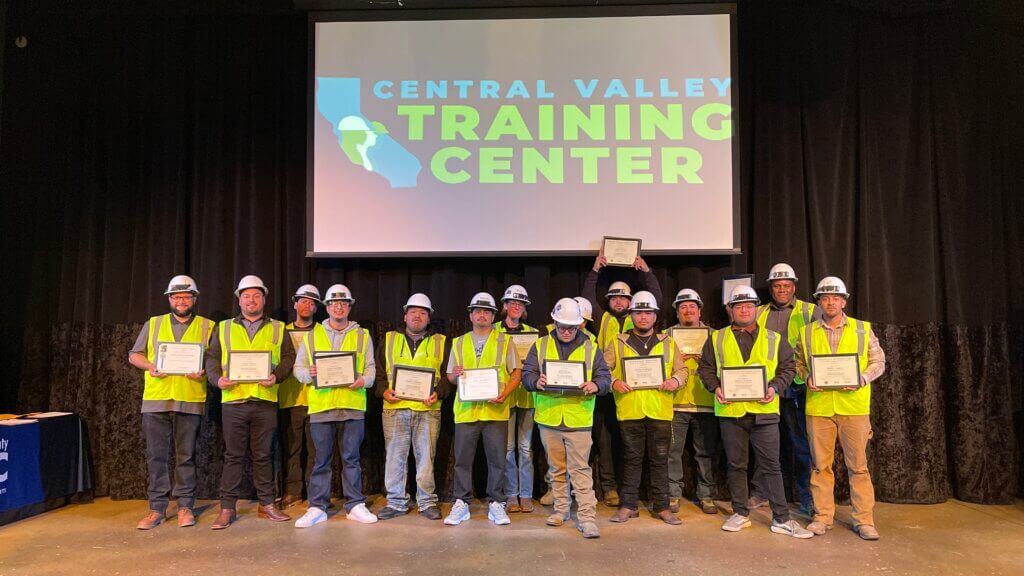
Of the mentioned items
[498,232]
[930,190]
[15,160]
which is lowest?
[498,232]

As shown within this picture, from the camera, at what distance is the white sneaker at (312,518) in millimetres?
4820

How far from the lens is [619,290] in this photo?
552 centimetres

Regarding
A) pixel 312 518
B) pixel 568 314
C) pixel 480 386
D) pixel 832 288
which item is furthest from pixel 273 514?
pixel 832 288

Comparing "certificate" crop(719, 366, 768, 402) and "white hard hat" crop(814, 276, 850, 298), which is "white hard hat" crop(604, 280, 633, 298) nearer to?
"certificate" crop(719, 366, 768, 402)

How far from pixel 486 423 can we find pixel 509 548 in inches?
38.8

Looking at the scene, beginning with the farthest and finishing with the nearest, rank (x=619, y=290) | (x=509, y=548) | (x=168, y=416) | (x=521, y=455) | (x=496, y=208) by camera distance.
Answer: (x=496, y=208) → (x=619, y=290) → (x=521, y=455) → (x=168, y=416) → (x=509, y=548)

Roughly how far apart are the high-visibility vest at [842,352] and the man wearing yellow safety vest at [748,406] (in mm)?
195

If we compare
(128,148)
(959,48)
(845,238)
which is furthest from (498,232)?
(959,48)

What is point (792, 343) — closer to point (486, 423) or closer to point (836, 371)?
point (836, 371)

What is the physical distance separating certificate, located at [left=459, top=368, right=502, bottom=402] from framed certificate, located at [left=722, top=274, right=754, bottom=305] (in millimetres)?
2137

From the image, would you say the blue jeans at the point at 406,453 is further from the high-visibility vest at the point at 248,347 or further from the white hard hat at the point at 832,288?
the white hard hat at the point at 832,288

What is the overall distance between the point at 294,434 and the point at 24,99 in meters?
4.53

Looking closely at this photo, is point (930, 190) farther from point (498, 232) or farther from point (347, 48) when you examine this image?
point (347, 48)

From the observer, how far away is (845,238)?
587cm
